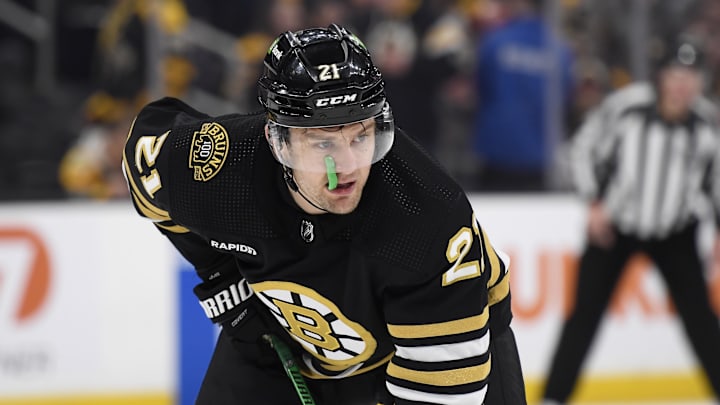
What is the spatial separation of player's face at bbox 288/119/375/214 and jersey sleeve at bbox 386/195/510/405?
176mm

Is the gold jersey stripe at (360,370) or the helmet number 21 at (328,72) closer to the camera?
the helmet number 21 at (328,72)

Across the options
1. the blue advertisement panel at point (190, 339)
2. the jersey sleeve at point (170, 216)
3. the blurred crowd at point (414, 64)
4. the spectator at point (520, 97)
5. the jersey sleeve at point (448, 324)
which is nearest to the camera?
the jersey sleeve at point (448, 324)

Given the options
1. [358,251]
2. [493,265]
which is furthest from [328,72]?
[493,265]

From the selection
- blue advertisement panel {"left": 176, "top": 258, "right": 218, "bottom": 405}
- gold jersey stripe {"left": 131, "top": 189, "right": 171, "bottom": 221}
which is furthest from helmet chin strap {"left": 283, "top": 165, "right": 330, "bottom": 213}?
blue advertisement panel {"left": 176, "top": 258, "right": 218, "bottom": 405}

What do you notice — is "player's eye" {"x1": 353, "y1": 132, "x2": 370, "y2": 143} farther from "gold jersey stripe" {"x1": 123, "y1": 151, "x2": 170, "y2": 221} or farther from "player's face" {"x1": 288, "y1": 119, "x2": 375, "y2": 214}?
"gold jersey stripe" {"x1": 123, "y1": 151, "x2": 170, "y2": 221}

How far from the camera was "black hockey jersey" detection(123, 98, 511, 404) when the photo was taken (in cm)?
201

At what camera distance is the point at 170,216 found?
92.0 inches

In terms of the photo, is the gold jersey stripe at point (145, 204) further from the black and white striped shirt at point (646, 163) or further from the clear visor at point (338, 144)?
the black and white striped shirt at point (646, 163)

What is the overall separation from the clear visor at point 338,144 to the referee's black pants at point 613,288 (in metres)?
2.90

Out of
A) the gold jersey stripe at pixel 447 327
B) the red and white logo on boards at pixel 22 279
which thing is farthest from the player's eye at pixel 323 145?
the red and white logo on boards at pixel 22 279

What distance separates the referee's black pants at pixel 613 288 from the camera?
466 cm

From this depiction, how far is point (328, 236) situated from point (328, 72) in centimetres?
32

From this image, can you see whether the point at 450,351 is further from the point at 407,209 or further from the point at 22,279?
the point at 22,279

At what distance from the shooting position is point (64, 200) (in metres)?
4.65
